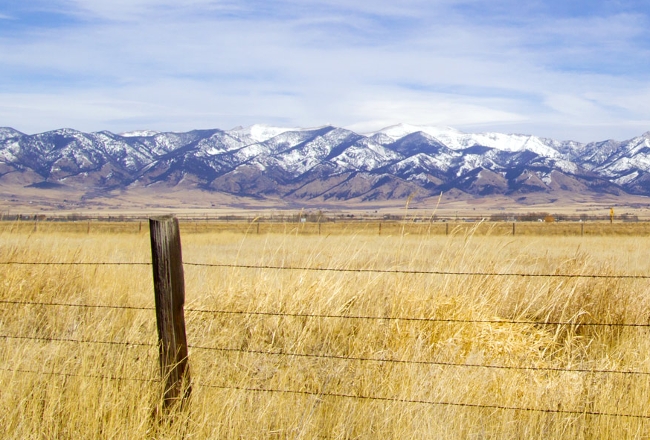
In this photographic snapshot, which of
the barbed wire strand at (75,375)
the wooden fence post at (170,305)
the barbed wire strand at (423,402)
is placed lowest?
the barbed wire strand at (423,402)

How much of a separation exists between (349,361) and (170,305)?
1840 mm

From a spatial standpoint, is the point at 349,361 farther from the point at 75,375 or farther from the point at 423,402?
the point at 75,375

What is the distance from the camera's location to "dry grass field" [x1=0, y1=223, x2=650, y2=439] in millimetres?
4742

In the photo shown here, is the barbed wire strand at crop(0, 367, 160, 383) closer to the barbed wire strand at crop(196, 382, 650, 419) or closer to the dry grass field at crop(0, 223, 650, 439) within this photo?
the dry grass field at crop(0, 223, 650, 439)

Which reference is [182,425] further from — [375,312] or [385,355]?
[375,312]

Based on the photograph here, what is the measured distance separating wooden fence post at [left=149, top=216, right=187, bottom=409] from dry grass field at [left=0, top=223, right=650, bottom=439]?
0.73ft

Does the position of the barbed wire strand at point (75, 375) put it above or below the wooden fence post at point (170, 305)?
below

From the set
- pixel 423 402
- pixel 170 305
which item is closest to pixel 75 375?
pixel 170 305

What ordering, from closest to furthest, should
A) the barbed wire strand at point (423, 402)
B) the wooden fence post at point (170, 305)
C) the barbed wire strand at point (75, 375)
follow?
the wooden fence post at point (170, 305), the barbed wire strand at point (423, 402), the barbed wire strand at point (75, 375)

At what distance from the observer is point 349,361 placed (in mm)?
5844

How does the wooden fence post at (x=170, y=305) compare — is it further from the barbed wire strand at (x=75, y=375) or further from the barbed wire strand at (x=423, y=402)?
the barbed wire strand at (x=423, y=402)

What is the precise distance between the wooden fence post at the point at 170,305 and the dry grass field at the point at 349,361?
8.7 inches

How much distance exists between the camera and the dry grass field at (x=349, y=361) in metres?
4.74

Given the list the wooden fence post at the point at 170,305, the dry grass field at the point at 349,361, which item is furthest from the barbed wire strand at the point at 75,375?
the wooden fence post at the point at 170,305
